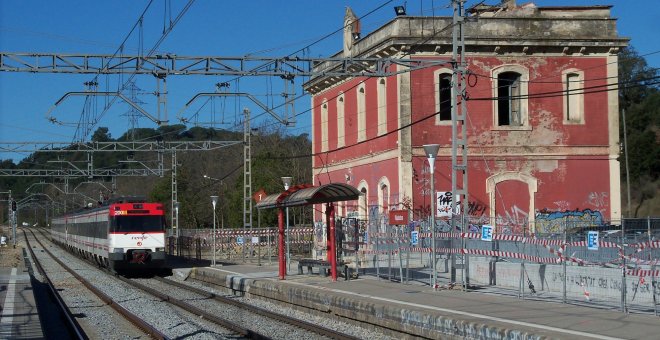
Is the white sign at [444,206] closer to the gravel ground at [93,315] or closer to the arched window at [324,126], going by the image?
the gravel ground at [93,315]

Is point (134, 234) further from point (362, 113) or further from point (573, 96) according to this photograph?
point (573, 96)

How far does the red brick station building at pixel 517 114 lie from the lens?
121ft

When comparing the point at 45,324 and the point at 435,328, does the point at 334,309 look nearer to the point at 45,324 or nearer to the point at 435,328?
the point at 435,328

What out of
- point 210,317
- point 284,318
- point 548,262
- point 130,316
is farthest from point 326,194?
point 548,262

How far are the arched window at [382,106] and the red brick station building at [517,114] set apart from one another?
0.05m

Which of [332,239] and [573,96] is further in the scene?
[573,96]

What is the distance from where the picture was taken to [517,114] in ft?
126

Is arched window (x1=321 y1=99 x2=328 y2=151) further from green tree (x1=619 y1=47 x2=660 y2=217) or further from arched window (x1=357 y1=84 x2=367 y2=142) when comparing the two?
green tree (x1=619 y1=47 x2=660 y2=217)

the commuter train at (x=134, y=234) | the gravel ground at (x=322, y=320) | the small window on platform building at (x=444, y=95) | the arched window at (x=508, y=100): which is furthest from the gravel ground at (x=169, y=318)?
the arched window at (x=508, y=100)

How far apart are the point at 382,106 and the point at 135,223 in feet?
37.3

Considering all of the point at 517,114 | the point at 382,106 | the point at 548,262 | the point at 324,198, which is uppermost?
the point at 382,106

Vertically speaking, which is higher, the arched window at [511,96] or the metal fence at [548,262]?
the arched window at [511,96]

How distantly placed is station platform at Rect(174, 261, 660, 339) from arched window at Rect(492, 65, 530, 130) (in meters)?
14.6

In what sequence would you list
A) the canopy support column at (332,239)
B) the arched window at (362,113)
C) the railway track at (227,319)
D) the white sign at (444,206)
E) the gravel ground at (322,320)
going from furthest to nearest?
the arched window at (362,113), the canopy support column at (332,239), the white sign at (444,206), the railway track at (227,319), the gravel ground at (322,320)
